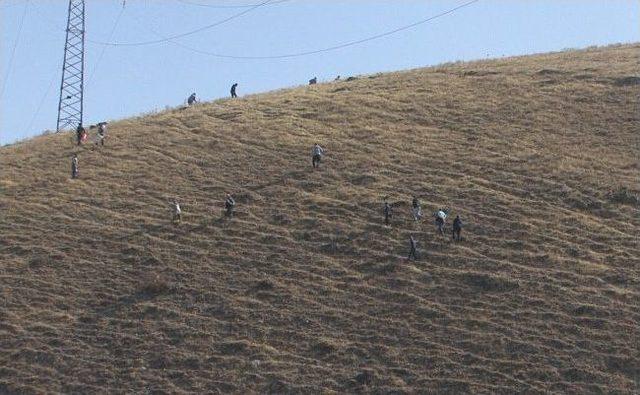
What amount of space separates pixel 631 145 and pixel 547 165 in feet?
15.9

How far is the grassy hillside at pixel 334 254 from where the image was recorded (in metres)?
34.2

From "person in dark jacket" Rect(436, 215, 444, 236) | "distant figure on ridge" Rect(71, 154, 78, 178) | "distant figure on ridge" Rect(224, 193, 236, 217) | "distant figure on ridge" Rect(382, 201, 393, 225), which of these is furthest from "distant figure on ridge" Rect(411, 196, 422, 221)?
"distant figure on ridge" Rect(71, 154, 78, 178)

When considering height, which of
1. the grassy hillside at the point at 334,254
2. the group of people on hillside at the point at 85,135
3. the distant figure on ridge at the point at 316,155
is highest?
the group of people on hillside at the point at 85,135

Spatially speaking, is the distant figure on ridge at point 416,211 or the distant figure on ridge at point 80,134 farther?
the distant figure on ridge at point 80,134

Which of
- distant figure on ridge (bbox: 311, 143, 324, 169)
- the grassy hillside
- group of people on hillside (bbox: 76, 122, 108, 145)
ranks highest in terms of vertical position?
group of people on hillside (bbox: 76, 122, 108, 145)

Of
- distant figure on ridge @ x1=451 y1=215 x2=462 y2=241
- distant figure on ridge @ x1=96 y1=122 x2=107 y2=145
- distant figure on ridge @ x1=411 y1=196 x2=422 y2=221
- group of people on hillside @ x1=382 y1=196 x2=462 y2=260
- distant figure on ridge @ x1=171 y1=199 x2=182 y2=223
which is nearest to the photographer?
group of people on hillside @ x1=382 y1=196 x2=462 y2=260

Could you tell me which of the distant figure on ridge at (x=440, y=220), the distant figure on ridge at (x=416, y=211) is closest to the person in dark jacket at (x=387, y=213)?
the distant figure on ridge at (x=416, y=211)

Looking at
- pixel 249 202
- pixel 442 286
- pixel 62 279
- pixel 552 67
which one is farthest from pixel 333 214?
pixel 552 67

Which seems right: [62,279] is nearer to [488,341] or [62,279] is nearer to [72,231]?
[72,231]

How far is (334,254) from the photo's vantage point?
4128cm

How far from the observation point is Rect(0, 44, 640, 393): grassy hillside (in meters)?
34.2

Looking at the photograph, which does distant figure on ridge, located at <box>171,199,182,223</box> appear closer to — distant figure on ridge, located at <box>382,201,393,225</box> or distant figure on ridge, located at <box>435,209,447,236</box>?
distant figure on ridge, located at <box>382,201,393,225</box>

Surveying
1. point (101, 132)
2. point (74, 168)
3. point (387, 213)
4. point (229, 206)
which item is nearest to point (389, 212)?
point (387, 213)

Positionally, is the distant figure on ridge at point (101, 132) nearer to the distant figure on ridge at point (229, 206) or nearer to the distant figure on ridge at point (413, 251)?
the distant figure on ridge at point (229, 206)
